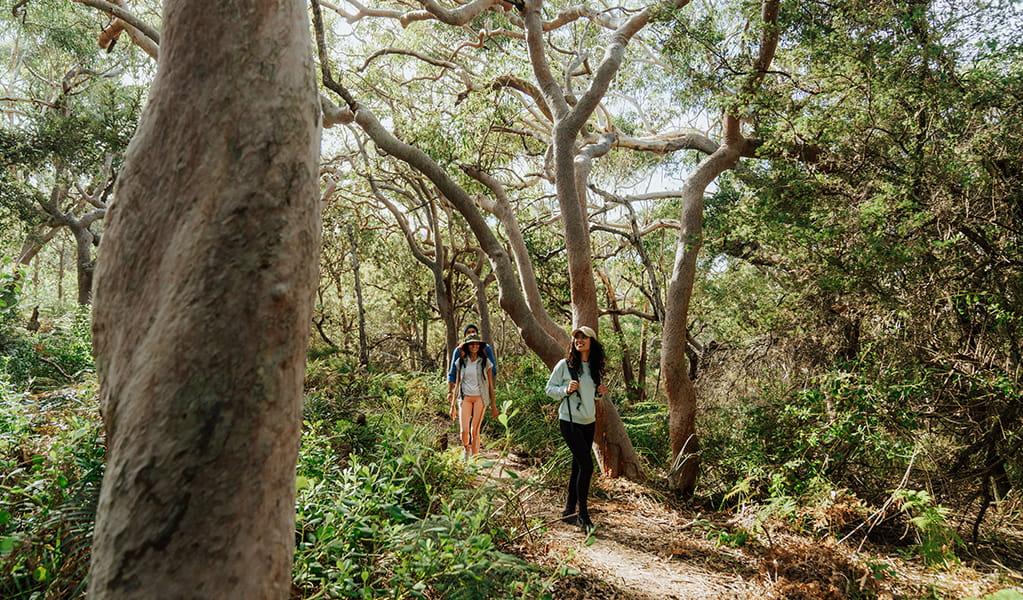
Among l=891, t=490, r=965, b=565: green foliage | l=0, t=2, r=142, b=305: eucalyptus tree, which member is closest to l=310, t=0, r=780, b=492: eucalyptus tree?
l=891, t=490, r=965, b=565: green foliage

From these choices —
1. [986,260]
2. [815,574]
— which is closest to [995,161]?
[986,260]

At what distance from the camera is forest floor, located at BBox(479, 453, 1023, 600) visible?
13.6ft

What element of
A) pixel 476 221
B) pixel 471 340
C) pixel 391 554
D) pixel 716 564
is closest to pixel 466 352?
→ pixel 471 340

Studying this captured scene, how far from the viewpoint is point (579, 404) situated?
5.25 metres

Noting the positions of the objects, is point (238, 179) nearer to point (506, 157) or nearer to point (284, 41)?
point (284, 41)

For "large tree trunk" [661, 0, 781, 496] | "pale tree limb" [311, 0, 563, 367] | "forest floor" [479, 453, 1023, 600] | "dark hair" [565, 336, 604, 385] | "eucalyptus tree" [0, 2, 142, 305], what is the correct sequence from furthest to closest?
"eucalyptus tree" [0, 2, 142, 305] → "large tree trunk" [661, 0, 781, 496] → "pale tree limb" [311, 0, 563, 367] → "dark hair" [565, 336, 604, 385] → "forest floor" [479, 453, 1023, 600]

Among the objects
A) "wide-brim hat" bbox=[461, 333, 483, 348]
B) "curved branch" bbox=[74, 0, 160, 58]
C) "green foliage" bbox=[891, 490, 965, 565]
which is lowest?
"green foliage" bbox=[891, 490, 965, 565]

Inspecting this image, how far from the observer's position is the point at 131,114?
41.9 feet

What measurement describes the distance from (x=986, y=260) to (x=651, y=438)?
5547mm

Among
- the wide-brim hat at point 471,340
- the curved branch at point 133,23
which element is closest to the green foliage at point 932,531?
the wide-brim hat at point 471,340

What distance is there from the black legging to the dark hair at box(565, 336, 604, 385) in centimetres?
50

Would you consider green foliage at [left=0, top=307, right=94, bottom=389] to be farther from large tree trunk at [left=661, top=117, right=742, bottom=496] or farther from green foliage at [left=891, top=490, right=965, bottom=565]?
green foliage at [left=891, top=490, right=965, bottom=565]

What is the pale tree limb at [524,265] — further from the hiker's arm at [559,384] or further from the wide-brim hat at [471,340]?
the hiker's arm at [559,384]

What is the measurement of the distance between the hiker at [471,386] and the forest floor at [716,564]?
53.2 inches
